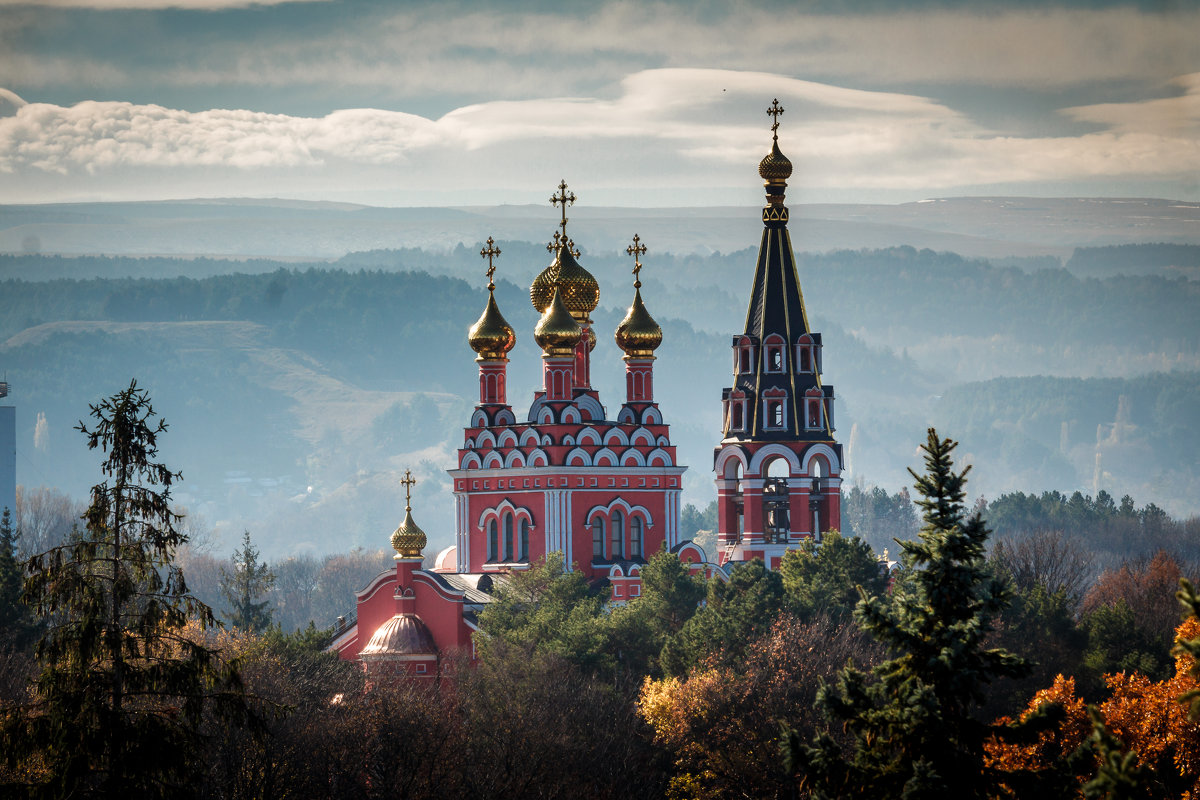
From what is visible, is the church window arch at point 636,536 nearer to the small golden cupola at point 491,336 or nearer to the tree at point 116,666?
the small golden cupola at point 491,336

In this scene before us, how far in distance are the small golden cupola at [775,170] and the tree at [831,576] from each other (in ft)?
37.7

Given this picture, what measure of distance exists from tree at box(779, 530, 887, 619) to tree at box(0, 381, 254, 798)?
2648 centimetres

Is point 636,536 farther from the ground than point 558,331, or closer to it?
closer to it

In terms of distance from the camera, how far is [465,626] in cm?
5662

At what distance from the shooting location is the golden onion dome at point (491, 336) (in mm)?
63656

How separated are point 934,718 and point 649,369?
41.5 meters

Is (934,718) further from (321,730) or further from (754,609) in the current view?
(754,609)

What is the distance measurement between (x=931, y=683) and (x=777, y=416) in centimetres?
3792

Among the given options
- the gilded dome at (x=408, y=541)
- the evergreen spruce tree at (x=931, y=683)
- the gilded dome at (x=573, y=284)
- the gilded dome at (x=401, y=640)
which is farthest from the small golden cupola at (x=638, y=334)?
the evergreen spruce tree at (x=931, y=683)

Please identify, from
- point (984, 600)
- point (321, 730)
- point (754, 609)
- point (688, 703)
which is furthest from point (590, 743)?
point (984, 600)

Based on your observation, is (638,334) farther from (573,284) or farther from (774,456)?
(774,456)

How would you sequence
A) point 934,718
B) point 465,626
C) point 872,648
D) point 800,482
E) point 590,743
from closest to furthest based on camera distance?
point 934,718, point 590,743, point 872,648, point 465,626, point 800,482

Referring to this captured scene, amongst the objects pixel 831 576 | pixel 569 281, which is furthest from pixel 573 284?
pixel 831 576

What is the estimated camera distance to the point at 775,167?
6122 cm
